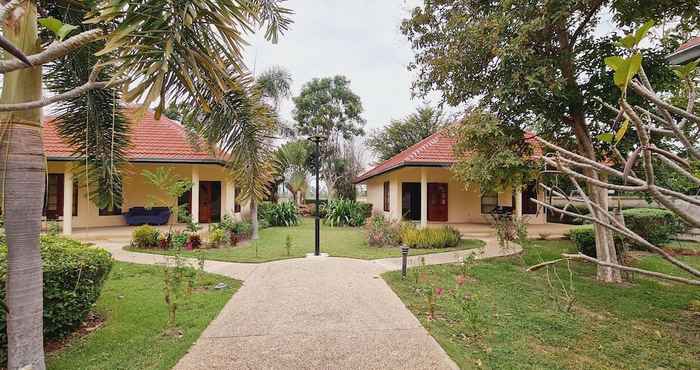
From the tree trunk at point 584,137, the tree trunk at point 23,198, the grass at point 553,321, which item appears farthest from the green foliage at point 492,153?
the tree trunk at point 23,198

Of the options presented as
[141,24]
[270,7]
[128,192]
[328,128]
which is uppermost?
[328,128]

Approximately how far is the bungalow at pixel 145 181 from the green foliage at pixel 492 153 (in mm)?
8360

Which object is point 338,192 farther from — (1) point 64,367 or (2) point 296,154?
(1) point 64,367

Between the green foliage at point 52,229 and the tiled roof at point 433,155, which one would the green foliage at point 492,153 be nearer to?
the tiled roof at point 433,155

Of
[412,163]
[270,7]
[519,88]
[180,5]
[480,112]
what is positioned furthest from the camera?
[412,163]

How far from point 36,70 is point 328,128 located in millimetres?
25747

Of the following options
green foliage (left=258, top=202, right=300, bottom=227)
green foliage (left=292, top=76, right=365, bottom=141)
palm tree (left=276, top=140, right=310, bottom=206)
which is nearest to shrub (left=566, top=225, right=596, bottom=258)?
green foliage (left=258, top=202, right=300, bottom=227)

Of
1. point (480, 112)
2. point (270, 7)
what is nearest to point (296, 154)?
point (480, 112)

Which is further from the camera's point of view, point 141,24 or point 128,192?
point 128,192

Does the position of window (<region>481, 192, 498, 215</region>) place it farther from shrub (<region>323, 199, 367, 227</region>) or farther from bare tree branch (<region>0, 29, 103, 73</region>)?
bare tree branch (<region>0, 29, 103, 73</region>)

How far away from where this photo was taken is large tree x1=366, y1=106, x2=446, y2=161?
1096 inches

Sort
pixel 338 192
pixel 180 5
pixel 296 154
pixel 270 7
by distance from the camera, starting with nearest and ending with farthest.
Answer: pixel 180 5 → pixel 270 7 → pixel 296 154 → pixel 338 192

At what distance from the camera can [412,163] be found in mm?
12320

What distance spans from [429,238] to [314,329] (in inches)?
272
